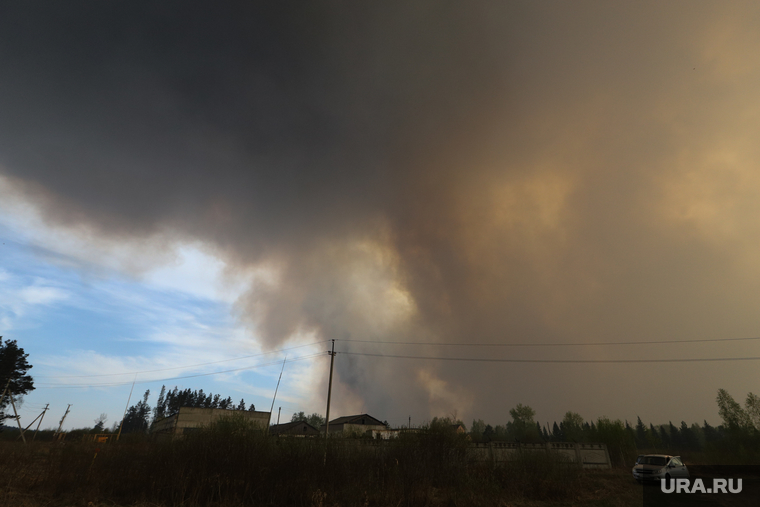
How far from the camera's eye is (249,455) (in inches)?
698

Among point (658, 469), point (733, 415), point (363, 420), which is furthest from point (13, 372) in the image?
point (733, 415)

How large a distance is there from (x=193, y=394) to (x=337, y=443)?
18788cm

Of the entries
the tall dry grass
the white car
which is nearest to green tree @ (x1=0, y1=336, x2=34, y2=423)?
the tall dry grass

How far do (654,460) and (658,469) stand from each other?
1703 mm

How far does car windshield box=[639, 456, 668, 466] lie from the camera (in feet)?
81.3

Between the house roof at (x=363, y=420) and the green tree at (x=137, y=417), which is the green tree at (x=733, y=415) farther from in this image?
the green tree at (x=137, y=417)

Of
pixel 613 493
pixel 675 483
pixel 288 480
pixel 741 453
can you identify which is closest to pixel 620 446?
pixel 741 453

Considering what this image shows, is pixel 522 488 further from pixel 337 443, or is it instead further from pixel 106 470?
pixel 106 470

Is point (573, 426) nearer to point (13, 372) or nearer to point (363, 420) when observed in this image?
point (363, 420)

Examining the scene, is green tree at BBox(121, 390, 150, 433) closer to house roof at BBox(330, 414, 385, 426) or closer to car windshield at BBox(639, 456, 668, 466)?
house roof at BBox(330, 414, 385, 426)

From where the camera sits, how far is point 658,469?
23.9 m

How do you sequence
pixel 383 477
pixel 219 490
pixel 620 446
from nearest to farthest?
pixel 219 490 → pixel 383 477 → pixel 620 446

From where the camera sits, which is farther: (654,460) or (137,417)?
(137,417)

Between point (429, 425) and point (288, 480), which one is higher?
point (429, 425)
